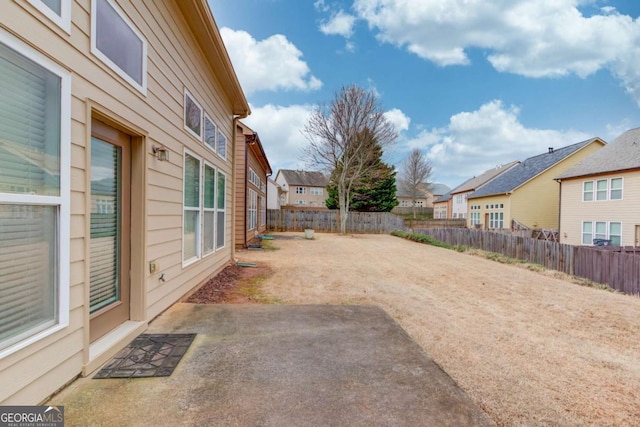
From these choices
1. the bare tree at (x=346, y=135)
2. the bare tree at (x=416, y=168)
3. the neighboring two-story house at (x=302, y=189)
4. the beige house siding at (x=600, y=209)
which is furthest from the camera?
the neighboring two-story house at (x=302, y=189)

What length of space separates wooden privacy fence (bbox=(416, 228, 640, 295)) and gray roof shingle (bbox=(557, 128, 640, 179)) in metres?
7.24

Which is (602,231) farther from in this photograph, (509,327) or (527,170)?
(509,327)

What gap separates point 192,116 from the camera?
4.49 m

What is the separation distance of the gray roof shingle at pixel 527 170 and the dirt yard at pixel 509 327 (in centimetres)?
1715

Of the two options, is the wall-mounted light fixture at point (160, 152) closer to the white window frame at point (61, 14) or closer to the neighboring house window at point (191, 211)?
the neighboring house window at point (191, 211)

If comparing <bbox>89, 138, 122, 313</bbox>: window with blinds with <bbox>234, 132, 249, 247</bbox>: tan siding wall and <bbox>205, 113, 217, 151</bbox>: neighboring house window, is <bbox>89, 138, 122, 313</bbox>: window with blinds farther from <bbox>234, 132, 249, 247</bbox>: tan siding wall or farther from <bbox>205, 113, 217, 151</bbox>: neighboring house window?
<bbox>234, 132, 249, 247</bbox>: tan siding wall

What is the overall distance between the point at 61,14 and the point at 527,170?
28.4 m

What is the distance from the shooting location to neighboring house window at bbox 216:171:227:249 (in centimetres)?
591

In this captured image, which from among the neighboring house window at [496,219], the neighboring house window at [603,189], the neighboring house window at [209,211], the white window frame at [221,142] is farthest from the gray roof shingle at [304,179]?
the neighboring house window at [209,211]

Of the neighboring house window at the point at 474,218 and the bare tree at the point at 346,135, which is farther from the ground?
the bare tree at the point at 346,135

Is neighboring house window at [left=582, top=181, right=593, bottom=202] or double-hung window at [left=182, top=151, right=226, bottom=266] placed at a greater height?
neighboring house window at [left=582, top=181, right=593, bottom=202]

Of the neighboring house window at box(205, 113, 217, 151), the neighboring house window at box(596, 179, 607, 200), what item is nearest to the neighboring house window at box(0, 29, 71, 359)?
the neighboring house window at box(205, 113, 217, 151)

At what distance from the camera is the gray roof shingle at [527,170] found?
21.1 meters

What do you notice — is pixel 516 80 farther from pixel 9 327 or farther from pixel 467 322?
pixel 9 327
